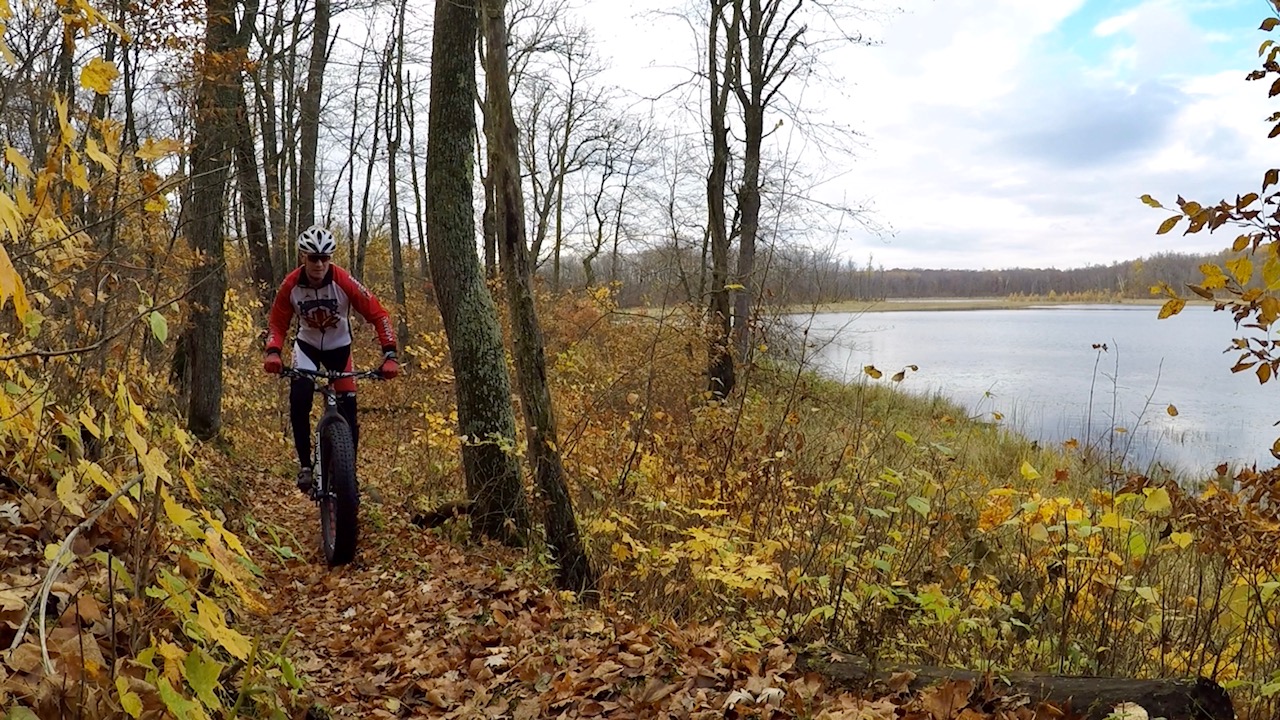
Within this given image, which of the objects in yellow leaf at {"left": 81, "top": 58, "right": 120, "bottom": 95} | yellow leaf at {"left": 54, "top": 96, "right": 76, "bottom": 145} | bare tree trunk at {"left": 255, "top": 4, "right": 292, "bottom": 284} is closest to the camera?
yellow leaf at {"left": 81, "top": 58, "right": 120, "bottom": 95}

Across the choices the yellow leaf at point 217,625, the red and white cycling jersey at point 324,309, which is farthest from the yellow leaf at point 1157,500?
the red and white cycling jersey at point 324,309

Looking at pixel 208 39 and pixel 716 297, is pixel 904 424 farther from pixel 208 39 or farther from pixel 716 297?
pixel 208 39

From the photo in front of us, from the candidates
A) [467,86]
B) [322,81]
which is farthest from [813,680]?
[322,81]

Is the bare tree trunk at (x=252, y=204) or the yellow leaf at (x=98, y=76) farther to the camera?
the bare tree trunk at (x=252, y=204)

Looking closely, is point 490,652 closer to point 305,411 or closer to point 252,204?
point 305,411

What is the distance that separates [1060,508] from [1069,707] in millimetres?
1329

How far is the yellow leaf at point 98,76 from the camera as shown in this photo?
2068 mm

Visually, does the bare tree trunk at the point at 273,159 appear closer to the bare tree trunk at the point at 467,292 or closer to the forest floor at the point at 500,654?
the bare tree trunk at the point at 467,292

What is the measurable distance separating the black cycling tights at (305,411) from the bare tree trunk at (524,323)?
125 cm

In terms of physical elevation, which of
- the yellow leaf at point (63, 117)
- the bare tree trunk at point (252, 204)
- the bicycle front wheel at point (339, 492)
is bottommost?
the bicycle front wheel at point (339, 492)

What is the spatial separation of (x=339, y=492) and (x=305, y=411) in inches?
28.1

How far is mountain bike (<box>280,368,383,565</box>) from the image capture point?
194 inches

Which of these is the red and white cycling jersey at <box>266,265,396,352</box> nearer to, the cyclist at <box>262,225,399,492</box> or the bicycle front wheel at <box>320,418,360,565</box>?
the cyclist at <box>262,225,399,492</box>

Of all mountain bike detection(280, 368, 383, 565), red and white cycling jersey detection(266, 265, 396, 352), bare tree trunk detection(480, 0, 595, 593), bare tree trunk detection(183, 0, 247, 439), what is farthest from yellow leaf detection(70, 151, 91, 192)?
bare tree trunk detection(183, 0, 247, 439)
